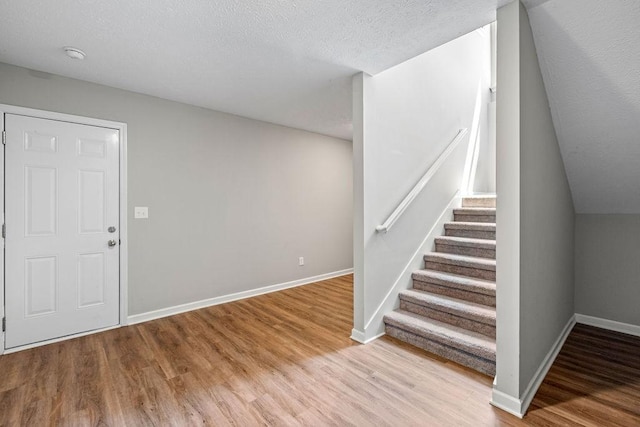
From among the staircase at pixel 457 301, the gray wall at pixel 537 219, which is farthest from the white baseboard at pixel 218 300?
the gray wall at pixel 537 219

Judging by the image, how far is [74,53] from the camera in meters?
2.20

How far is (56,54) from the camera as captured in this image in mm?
2242

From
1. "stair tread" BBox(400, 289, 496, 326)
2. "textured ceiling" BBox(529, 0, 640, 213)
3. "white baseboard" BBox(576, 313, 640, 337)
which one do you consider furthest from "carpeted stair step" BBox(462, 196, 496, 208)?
"stair tread" BBox(400, 289, 496, 326)

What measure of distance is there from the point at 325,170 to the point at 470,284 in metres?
2.86

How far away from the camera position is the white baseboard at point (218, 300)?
3059 mm

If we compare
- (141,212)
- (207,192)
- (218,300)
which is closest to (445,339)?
(218,300)

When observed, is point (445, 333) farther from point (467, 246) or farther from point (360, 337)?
point (467, 246)

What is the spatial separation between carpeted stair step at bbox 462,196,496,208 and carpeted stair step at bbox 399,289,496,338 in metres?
1.55

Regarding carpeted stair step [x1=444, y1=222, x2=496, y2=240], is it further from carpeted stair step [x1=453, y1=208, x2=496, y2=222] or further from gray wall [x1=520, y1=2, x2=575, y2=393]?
gray wall [x1=520, y1=2, x2=575, y2=393]

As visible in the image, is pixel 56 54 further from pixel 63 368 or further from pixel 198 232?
pixel 63 368

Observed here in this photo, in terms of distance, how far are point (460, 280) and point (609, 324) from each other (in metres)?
1.59

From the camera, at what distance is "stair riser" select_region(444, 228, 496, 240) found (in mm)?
3012

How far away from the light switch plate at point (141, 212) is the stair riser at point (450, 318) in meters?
2.82

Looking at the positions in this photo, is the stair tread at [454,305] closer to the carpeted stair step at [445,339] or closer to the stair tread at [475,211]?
the carpeted stair step at [445,339]
